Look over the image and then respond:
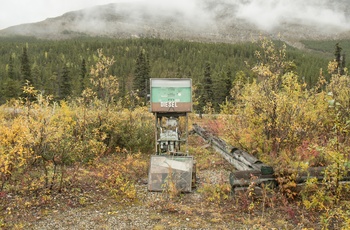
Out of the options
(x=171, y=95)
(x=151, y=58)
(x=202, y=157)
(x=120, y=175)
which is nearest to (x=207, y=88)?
(x=202, y=157)

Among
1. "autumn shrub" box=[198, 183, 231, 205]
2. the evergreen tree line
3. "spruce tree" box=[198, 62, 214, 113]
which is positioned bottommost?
"autumn shrub" box=[198, 183, 231, 205]

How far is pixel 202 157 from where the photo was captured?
13805 millimetres

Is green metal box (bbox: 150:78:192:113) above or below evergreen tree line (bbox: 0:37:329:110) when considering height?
below

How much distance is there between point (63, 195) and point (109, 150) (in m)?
5.27

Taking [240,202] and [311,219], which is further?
[240,202]

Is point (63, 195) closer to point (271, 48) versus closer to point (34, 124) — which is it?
point (34, 124)

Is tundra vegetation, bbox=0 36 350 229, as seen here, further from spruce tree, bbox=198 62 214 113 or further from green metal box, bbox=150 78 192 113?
spruce tree, bbox=198 62 214 113

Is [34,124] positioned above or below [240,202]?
above

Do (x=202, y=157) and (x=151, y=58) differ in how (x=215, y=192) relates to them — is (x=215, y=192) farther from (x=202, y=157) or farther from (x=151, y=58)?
(x=151, y=58)

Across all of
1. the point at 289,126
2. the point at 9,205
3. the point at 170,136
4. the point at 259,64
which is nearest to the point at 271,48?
the point at 259,64

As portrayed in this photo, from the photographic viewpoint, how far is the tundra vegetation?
298 inches

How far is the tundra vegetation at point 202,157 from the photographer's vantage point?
7.56 meters

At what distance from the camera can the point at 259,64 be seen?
12133 mm

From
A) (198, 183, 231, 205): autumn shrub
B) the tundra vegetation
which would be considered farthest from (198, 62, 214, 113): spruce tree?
(198, 183, 231, 205): autumn shrub
